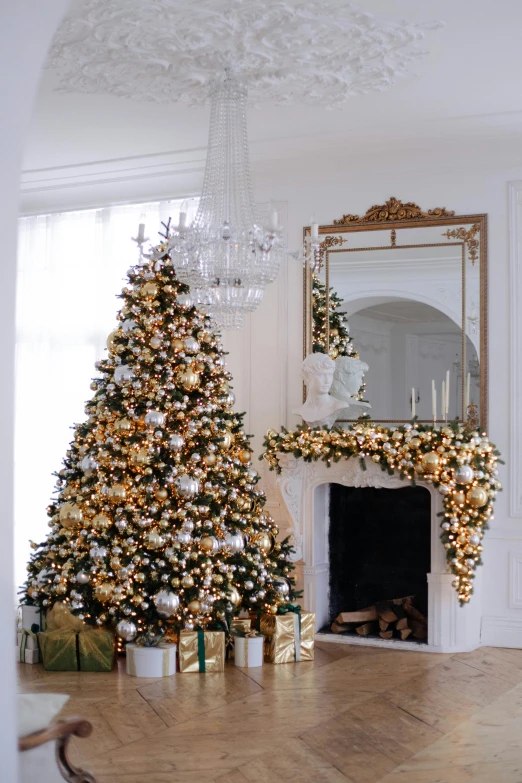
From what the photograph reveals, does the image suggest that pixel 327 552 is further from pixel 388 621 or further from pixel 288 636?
pixel 288 636

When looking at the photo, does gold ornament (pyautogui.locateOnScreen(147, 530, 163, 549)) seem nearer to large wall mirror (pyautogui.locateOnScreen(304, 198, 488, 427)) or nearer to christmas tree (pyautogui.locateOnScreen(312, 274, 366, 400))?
large wall mirror (pyautogui.locateOnScreen(304, 198, 488, 427))

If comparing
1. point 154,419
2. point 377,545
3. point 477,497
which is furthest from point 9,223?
point 377,545

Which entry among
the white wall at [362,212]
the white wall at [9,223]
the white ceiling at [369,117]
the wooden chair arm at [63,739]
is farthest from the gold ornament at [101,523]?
the white wall at [9,223]

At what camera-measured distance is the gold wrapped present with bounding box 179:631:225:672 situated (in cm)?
516

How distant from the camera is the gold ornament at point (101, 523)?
5281mm

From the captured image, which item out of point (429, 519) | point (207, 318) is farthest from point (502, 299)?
point (207, 318)

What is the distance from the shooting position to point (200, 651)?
517 cm

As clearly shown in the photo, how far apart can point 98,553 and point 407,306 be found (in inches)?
107

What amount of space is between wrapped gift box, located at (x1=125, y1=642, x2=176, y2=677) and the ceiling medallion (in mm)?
3227

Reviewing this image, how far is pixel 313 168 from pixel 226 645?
3492 mm

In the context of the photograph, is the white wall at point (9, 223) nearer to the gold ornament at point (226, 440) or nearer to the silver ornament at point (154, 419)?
the silver ornament at point (154, 419)

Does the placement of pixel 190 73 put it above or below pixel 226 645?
above

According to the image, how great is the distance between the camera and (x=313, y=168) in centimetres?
654

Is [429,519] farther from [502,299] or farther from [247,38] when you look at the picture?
[247,38]
